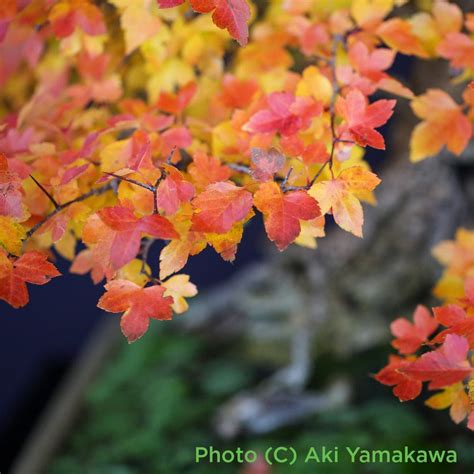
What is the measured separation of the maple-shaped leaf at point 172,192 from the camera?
2.27 ft

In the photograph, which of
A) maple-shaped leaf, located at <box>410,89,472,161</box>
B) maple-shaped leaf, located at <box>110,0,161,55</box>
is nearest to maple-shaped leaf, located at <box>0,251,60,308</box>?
maple-shaped leaf, located at <box>110,0,161,55</box>

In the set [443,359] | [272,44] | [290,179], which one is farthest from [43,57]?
[443,359]

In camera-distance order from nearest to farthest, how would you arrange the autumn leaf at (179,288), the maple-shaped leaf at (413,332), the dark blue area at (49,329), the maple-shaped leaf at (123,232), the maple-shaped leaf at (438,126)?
the maple-shaped leaf at (123,232) < the autumn leaf at (179,288) < the maple-shaped leaf at (413,332) < the maple-shaped leaf at (438,126) < the dark blue area at (49,329)

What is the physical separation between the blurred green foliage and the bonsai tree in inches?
40.1

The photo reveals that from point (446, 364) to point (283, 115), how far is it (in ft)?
1.36

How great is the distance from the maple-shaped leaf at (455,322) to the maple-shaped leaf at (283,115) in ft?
1.09

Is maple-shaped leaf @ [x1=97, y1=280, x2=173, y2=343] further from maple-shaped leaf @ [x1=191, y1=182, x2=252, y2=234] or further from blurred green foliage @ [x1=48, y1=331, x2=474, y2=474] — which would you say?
blurred green foliage @ [x1=48, y1=331, x2=474, y2=474]

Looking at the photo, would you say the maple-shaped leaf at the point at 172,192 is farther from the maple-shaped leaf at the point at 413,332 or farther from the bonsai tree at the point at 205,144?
the maple-shaped leaf at the point at 413,332

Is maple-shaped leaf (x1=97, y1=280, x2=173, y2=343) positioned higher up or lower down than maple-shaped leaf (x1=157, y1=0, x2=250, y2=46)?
lower down

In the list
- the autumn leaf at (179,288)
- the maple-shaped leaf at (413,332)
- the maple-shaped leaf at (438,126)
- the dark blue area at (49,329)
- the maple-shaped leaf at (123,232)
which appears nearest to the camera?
the maple-shaped leaf at (123,232)

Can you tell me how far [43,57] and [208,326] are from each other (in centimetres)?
168

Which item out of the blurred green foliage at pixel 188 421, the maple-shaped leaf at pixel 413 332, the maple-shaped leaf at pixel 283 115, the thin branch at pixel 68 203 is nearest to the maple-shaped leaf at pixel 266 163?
the maple-shaped leaf at pixel 283 115

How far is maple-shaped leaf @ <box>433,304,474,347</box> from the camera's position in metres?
0.72

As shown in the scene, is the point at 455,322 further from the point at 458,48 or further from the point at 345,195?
the point at 458,48
